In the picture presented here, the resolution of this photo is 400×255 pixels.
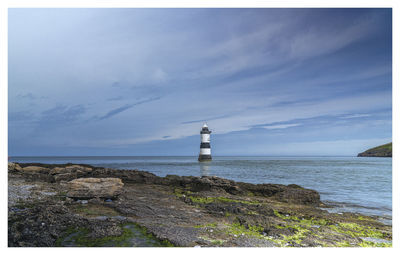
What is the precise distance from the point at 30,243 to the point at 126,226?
209cm

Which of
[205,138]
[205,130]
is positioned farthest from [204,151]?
[205,130]

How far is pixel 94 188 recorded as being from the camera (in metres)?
9.27

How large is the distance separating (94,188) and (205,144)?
43.9 metres

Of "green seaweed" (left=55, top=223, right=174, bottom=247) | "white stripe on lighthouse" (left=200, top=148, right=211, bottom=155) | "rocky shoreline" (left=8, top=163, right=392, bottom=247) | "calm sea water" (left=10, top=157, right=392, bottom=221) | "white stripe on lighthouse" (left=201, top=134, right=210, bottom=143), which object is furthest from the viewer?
"white stripe on lighthouse" (left=200, top=148, right=211, bottom=155)

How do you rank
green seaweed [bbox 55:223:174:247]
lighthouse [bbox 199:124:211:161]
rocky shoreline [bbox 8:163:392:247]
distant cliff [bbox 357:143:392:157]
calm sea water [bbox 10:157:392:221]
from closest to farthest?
1. green seaweed [bbox 55:223:174:247]
2. rocky shoreline [bbox 8:163:392:247]
3. calm sea water [bbox 10:157:392:221]
4. lighthouse [bbox 199:124:211:161]
5. distant cliff [bbox 357:143:392:157]

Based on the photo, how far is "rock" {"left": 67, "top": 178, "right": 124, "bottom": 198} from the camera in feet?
29.6

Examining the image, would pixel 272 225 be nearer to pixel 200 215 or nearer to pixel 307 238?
pixel 307 238

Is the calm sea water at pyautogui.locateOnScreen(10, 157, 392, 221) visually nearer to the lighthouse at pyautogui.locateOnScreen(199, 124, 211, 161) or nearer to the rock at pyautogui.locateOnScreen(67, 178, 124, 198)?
the lighthouse at pyautogui.locateOnScreen(199, 124, 211, 161)

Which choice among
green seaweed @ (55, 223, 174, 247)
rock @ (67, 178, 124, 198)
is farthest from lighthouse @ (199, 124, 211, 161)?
green seaweed @ (55, 223, 174, 247)

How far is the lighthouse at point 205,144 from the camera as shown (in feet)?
168

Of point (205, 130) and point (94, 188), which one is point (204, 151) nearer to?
point (205, 130)

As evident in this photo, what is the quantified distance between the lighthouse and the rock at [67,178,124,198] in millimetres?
41486

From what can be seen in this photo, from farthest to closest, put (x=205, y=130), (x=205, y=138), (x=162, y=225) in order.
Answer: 1. (x=205, y=138)
2. (x=205, y=130)
3. (x=162, y=225)

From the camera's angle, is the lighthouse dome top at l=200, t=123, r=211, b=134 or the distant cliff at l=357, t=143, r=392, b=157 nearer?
the lighthouse dome top at l=200, t=123, r=211, b=134
